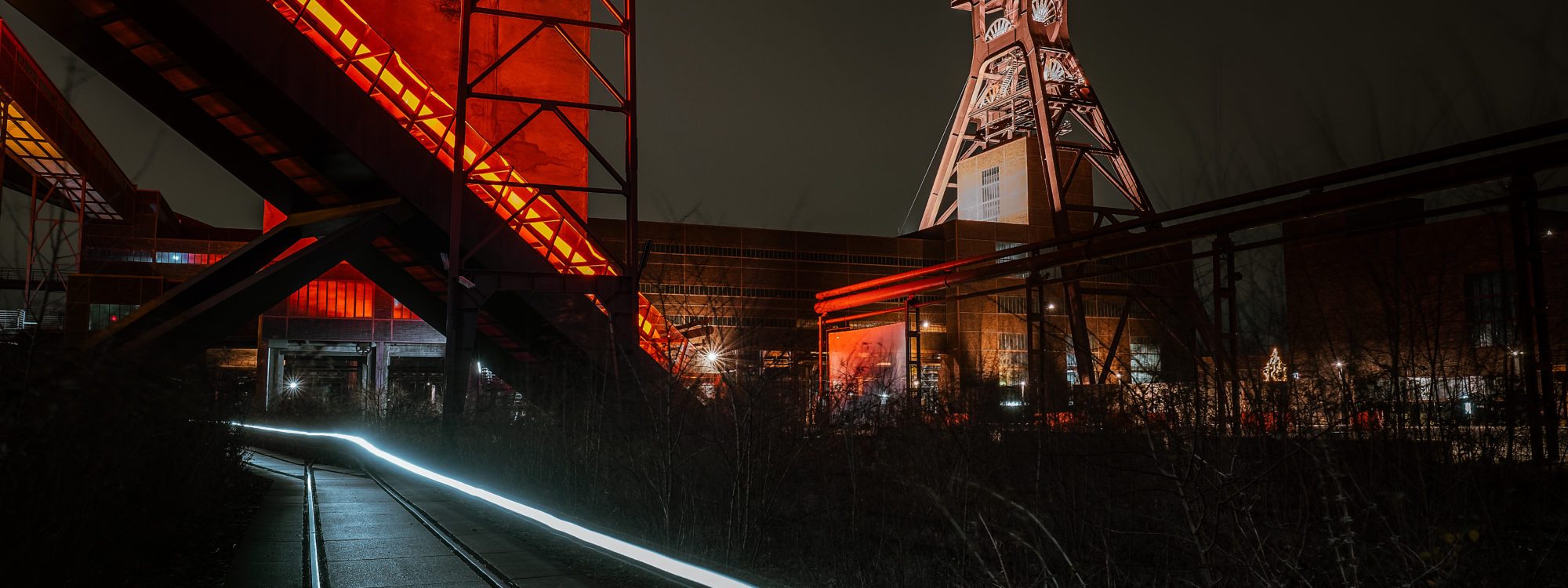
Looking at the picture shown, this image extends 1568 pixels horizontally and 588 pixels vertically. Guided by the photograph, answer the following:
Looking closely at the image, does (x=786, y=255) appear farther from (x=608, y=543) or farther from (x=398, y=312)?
(x=608, y=543)

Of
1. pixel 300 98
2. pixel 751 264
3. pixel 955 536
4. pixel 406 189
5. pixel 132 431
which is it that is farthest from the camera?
pixel 751 264

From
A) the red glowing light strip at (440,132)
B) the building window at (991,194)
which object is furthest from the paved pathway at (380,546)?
the building window at (991,194)

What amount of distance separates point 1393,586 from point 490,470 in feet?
44.1

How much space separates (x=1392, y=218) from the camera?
1200cm

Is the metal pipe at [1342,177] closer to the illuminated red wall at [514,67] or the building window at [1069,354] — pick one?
the building window at [1069,354]

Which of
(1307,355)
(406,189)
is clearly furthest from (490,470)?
(1307,355)

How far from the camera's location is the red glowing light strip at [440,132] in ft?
59.1

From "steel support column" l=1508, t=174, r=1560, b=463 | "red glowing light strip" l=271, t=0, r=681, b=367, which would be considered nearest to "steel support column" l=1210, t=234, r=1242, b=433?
"steel support column" l=1508, t=174, r=1560, b=463

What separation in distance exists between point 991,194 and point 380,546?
227 ft

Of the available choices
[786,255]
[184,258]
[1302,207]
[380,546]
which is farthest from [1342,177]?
[184,258]

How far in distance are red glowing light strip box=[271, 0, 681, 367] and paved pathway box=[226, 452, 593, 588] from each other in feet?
14.9

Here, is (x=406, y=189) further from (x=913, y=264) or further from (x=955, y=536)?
(x=913, y=264)

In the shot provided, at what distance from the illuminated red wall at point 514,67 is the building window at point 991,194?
128ft

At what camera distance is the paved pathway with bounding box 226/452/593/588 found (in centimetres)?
870
